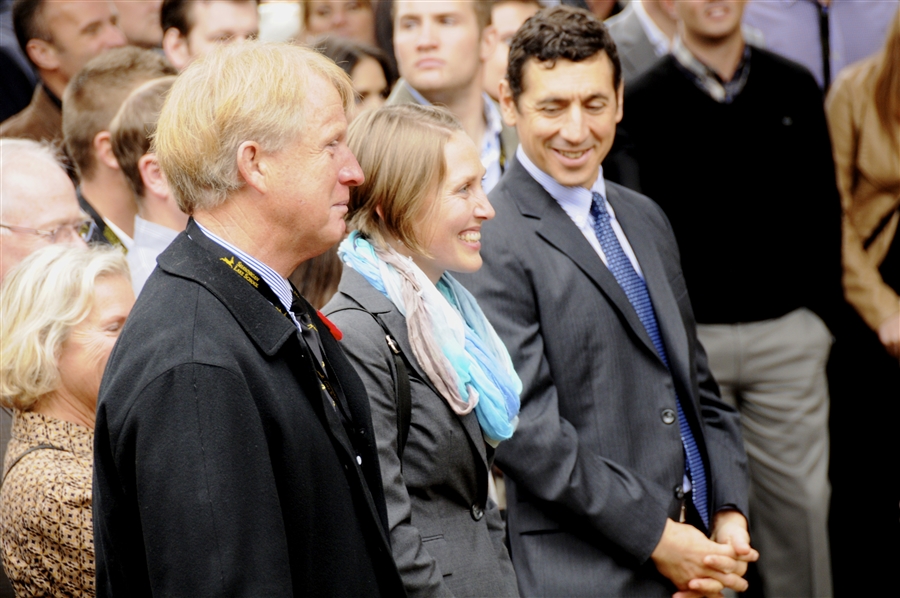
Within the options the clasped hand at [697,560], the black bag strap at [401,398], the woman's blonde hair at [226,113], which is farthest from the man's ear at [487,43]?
the woman's blonde hair at [226,113]

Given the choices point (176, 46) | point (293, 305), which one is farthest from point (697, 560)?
point (176, 46)

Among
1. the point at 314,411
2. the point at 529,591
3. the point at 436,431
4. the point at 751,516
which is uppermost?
the point at 314,411

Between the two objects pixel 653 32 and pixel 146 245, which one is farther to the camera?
pixel 653 32

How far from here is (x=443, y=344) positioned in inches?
86.9

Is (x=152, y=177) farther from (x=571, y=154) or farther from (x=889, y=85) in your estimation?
(x=889, y=85)

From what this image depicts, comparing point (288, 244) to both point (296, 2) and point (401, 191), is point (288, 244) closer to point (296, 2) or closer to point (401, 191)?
point (401, 191)

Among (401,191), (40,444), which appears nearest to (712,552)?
(401,191)

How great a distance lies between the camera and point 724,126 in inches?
152

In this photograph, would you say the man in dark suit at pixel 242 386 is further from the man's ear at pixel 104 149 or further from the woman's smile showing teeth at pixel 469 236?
the man's ear at pixel 104 149

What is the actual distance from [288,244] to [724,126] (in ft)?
8.46

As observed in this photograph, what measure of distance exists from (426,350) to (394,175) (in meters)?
0.42

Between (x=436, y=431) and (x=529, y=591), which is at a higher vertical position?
(x=436, y=431)

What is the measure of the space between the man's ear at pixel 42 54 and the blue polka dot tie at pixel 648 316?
2.36m

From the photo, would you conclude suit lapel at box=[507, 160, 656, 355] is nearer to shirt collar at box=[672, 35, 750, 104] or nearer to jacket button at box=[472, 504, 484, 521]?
jacket button at box=[472, 504, 484, 521]
